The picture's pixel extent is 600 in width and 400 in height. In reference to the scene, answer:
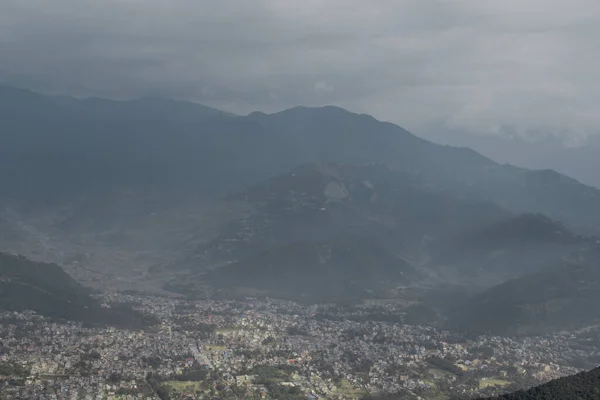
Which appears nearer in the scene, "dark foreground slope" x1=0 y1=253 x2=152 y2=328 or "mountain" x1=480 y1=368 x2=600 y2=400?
"mountain" x1=480 y1=368 x2=600 y2=400

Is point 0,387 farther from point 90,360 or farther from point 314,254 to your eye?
point 314,254

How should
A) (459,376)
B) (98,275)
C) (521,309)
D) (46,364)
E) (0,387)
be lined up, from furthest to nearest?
(98,275), (521,309), (459,376), (46,364), (0,387)

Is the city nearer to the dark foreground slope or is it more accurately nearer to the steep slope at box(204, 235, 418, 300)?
Answer: the dark foreground slope

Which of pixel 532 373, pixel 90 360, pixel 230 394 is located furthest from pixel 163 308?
pixel 532 373

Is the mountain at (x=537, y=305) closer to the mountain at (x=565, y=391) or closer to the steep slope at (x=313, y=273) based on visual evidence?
the steep slope at (x=313, y=273)

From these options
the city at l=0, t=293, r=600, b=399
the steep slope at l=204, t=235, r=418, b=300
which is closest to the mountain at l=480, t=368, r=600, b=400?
the city at l=0, t=293, r=600, b=399

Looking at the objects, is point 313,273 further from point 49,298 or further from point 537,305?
point 49,298
